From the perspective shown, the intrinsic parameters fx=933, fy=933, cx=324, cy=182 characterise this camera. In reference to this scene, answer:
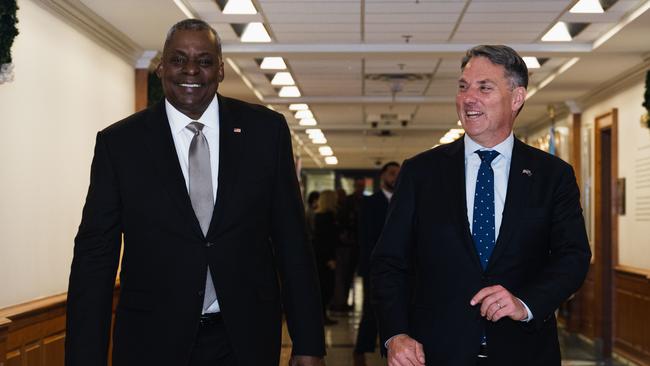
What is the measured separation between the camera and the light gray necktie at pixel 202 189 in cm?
248

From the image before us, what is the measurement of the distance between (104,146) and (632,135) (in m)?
8.44

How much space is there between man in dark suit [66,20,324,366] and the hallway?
581 centimetres

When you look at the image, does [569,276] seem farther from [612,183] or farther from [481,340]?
[612,183]

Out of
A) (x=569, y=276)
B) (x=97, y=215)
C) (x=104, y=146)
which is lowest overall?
(x=569, y=276)

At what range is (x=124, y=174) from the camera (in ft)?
8.29

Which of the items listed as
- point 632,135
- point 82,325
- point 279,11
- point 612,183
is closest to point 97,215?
point 82,325

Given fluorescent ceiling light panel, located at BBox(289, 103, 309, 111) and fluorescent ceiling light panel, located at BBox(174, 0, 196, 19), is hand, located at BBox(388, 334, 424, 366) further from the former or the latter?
fluorescent ceiling light panel, located at BBox(289, 103, 309, 111)

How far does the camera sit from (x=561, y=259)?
2666mm

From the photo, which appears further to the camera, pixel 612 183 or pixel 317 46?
pixel 612 183

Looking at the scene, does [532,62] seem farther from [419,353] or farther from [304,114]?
[419,353]

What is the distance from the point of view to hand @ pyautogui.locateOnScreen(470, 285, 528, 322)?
2.47m

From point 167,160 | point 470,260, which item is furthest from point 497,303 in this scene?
point 167,160

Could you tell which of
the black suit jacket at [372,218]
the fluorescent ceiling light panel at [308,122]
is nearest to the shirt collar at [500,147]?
the black suit jacket at [372,218]

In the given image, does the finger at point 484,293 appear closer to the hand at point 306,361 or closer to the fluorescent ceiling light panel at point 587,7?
the hand at point 306,361
